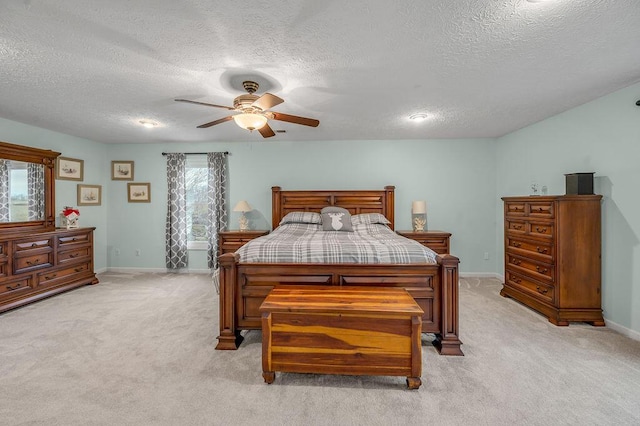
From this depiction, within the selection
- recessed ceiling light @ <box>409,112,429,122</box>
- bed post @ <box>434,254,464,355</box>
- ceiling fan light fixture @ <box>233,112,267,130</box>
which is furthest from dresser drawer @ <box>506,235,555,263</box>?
ceiling fan light fixture @ <box>233,112,267,130</box>

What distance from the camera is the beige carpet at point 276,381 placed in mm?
1678

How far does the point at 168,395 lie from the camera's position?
1.85 meters

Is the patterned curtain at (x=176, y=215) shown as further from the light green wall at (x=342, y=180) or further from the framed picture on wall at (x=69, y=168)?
the framed picture on wall at (x=69, y=168)

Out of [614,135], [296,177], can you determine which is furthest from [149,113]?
[614,135]

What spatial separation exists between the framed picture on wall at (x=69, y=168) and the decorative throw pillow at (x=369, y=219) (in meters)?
5.00

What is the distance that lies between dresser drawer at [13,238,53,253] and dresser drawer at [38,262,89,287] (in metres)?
0.38

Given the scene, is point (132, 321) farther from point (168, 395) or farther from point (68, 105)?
point (68, 105)

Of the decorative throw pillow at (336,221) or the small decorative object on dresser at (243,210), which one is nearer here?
the decorative throw pillow at (336,221)

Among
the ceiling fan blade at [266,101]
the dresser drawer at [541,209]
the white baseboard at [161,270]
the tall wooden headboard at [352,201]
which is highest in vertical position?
the ceiling fan blade at [266,101]

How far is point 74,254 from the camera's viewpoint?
416 cm

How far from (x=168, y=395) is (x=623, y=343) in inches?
159

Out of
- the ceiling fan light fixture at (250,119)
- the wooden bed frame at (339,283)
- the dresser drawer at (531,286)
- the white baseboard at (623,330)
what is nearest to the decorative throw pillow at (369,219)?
the dresser drawer at (531,286)

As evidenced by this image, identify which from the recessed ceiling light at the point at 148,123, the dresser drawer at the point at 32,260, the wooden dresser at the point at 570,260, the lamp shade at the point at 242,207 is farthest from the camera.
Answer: the lamp shade at the point at 242,207

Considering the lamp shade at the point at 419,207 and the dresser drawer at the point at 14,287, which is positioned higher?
the lamp shade at the point at 419,207
